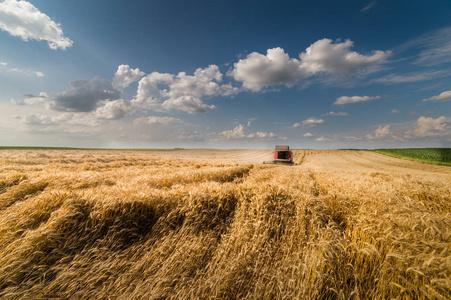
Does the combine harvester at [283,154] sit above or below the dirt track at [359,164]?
above

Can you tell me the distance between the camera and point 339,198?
3844 millimetres

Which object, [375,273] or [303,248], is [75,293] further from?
[375,273]

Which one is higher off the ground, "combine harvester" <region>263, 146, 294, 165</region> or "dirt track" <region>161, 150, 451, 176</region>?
"combine harvester" <region>263, 146, 294, 165</region>

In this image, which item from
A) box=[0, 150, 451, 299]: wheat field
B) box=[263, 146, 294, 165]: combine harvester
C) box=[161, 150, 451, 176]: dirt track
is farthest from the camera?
box=[263, 146, 294, 165]: combine harvester

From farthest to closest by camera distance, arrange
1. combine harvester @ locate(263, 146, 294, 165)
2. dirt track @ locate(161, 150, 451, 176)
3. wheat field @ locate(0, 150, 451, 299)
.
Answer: combine harvester @ locate(263, 146, 294, 165) < dirt track @ locate(161, 150, 451, 176) < wheat field @ locate(0, 150, 451, 299)

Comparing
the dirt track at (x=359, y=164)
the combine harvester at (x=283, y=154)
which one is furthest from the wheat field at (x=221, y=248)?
the combine harvester at (x=283, y=154)

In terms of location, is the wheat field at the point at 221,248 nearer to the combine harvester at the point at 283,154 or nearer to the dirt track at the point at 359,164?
the dirt track at the point at 359,164

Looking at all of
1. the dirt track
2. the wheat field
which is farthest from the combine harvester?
the wheat field

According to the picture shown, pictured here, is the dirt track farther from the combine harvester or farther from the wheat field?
the wheat field

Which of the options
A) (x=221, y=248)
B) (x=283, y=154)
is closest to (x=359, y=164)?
(x=283, y=154)

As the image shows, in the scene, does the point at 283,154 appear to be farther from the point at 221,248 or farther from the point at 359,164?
the point at 221,248

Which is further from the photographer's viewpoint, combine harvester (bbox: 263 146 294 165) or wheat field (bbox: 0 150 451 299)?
combine harvester (bbox: 263 146 294 165)

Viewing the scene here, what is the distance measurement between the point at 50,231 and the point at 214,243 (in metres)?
2.36

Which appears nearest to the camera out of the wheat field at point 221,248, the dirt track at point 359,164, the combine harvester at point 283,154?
the wheat field at point 221,248
